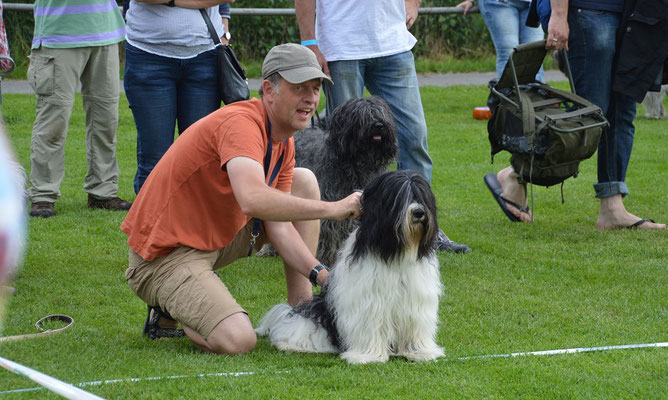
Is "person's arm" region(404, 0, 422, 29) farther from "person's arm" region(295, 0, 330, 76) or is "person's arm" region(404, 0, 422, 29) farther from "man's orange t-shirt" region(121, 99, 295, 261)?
"man's orange t-shirt" region(121, 99, 295, 261)

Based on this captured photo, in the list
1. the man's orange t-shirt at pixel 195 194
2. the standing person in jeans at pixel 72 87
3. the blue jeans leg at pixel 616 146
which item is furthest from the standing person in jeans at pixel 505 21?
the man's orange t-shirt at pixel 195 194

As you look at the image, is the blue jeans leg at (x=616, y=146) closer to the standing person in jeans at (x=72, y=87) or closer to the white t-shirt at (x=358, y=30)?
the white t-shirt at (x=358, y=30)

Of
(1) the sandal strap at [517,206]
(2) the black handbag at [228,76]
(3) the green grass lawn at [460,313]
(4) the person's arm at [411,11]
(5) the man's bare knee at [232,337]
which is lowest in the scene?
(1) the sandal strap at [517,206]

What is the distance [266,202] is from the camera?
329cm

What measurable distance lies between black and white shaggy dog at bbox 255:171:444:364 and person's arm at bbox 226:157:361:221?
0.11 m

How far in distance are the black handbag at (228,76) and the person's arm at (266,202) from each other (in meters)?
1.44

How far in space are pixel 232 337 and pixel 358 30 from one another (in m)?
2.26

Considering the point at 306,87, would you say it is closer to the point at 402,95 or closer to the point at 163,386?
the point at 163,386

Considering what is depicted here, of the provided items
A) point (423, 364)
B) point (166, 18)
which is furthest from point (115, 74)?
point (423, 364)

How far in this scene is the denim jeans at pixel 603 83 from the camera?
214 inches

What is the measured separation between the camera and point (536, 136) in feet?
16.9

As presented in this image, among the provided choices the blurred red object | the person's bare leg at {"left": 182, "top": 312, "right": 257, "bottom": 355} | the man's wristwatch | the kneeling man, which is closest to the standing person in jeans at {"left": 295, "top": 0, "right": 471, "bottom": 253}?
the kneeling man

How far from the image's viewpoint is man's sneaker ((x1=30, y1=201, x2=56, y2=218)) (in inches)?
244

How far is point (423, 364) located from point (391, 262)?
420 mm
